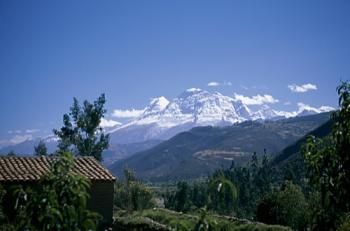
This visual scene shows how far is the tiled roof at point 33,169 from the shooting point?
83.3 ft

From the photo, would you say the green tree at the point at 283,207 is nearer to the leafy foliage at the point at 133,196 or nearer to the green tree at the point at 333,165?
the leafy foliage at the point at 133,196

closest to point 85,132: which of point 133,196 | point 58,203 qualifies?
point 133,196

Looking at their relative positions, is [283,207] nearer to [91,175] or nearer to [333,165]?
[91,175]

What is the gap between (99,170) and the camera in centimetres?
2903

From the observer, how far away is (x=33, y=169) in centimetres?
2728

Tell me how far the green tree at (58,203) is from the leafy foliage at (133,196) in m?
45.1

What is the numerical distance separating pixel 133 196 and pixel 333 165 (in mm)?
45783

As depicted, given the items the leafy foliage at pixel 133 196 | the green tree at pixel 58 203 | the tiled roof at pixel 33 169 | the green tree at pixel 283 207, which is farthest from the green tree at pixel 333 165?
the leafy foliage at pixel 133 196

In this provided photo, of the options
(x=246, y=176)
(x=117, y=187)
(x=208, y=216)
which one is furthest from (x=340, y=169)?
(x=246, y=176)

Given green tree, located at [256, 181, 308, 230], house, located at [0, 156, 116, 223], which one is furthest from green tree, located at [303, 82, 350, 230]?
green tree, located at [256, 181, 308, 230]

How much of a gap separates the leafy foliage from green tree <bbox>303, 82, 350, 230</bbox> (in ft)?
147

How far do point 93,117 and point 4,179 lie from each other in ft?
90.3

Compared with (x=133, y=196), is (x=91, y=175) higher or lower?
higher

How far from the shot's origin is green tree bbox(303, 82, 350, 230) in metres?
4.62
